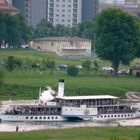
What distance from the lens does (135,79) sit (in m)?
105

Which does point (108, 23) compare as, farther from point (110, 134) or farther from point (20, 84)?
point (110, 134)

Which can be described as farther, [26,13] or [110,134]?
[26,13]

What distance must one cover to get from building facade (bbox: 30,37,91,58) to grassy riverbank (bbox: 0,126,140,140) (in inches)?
2422

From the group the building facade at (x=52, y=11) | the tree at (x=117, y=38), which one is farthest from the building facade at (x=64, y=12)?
the tree at (x=117, y=38)

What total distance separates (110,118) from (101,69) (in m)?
28.7

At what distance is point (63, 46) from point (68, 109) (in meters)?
55.1

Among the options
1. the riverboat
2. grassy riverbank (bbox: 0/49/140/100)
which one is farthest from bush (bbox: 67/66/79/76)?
the riverboat

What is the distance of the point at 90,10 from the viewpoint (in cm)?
17800

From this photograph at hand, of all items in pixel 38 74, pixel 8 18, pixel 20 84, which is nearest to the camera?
pixel 20 84

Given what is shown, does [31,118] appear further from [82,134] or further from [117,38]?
[117,38]

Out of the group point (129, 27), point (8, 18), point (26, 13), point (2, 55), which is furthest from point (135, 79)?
point (26, 13)

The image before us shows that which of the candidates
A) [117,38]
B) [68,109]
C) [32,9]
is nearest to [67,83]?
[117,38]

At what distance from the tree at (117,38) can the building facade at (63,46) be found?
23.1 meters

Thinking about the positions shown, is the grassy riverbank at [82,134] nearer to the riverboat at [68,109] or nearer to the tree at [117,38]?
the riverboat at [68,109]
